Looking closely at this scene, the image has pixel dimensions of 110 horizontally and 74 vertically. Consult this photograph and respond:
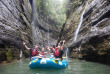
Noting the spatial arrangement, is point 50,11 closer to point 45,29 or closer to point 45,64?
A: point 45,29

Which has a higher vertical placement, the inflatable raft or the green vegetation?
the green vegetation

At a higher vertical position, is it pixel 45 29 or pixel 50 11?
pixel 50 11

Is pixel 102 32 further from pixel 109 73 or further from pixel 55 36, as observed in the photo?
pixel 55 36

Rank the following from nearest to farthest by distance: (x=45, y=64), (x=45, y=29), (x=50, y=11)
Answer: (x=45, y=64) < (x=45, y=29) < (x=50, y=11)

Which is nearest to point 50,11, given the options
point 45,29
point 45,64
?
point 45,29

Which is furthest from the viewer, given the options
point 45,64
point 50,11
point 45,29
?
point 50,11

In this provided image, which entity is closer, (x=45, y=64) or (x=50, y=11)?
(x=45, y=64)

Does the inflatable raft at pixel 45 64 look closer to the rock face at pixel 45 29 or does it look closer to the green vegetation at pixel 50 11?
the rock face at pixel 45 29

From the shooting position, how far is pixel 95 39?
8.62 metres

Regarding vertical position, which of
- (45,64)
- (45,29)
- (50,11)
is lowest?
(45,64)

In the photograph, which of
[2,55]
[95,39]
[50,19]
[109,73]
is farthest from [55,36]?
[109,73]

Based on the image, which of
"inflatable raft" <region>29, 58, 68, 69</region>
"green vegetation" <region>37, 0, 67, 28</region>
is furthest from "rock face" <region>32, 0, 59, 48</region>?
"inflatable raft" <region>29, 58, 68, 69</region>

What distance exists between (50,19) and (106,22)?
20546mm

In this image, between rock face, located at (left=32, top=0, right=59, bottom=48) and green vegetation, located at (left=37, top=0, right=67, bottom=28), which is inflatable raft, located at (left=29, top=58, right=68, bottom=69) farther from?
green vegetation, located at (left=37, top=0, right=67, bottom=28)
